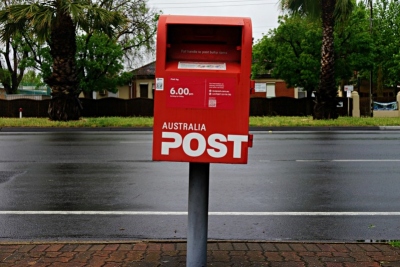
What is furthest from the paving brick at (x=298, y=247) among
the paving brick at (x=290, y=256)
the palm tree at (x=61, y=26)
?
the palm tree at (x=61, y=26)

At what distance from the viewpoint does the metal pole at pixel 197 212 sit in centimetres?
383

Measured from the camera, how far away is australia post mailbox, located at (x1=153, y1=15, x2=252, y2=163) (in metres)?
3.63

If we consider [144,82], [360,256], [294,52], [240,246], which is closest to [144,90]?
[144,82]

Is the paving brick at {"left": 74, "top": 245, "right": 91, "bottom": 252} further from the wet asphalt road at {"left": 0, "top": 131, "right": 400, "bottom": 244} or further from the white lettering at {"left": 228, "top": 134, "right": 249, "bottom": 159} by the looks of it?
the white lettering at {"left": 228, "top": 134, "right": 249, "bottom": 159}

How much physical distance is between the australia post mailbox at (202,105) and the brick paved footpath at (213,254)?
3.71ft

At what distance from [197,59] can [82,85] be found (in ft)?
112

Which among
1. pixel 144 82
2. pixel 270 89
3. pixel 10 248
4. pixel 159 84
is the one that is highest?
pixel 144 82

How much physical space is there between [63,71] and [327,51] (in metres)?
11.4

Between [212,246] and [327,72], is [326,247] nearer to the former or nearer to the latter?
[212,246]

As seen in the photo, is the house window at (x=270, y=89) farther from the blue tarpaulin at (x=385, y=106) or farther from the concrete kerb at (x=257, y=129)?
the concrete kerb at (x=257, y=129)

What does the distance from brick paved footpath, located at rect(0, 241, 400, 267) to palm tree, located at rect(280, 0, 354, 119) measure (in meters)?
20.2

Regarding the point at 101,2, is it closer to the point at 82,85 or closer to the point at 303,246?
the point at 82,85

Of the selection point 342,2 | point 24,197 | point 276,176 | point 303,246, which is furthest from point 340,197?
point 342,2

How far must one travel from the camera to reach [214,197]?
7426mm
